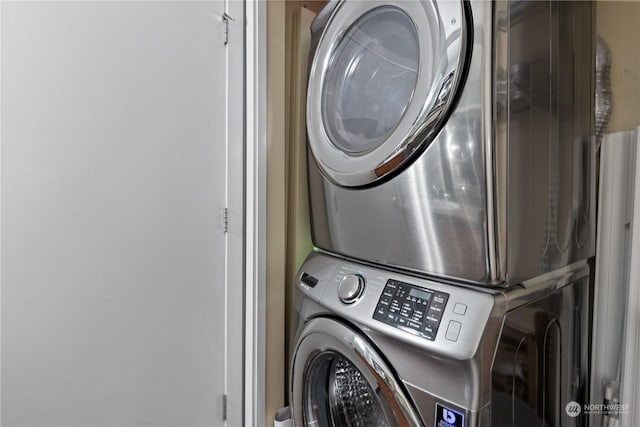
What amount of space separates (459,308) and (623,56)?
1068 mm

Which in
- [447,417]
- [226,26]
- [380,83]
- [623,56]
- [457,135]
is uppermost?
[226,26]

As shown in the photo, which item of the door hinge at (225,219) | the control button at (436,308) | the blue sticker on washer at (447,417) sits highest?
the door hinge at (225,219)

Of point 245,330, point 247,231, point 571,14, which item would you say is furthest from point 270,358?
point 571,14

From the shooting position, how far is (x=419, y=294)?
890 mm

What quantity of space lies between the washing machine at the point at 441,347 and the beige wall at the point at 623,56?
1.72 ft

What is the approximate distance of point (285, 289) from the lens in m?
1.56

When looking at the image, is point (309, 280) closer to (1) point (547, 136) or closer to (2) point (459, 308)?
(2) point (459, 308)

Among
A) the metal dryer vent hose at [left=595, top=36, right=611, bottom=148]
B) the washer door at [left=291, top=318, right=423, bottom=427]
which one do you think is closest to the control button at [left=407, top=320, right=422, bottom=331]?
the washer door at [left=291, top=318, right=423, bottom=427]

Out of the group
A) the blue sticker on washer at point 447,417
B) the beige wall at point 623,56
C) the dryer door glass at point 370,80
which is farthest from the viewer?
the beige wall at point 623,56

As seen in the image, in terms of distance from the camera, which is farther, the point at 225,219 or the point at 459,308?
the point at 225,219

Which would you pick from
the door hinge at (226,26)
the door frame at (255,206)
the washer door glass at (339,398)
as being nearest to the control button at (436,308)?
the washer door glass at (339,398)

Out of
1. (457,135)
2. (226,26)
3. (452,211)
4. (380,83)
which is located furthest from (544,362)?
(226,26)

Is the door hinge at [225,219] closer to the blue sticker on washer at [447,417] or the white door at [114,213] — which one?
the white door at [114,213]

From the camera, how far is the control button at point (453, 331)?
0.77 meters
